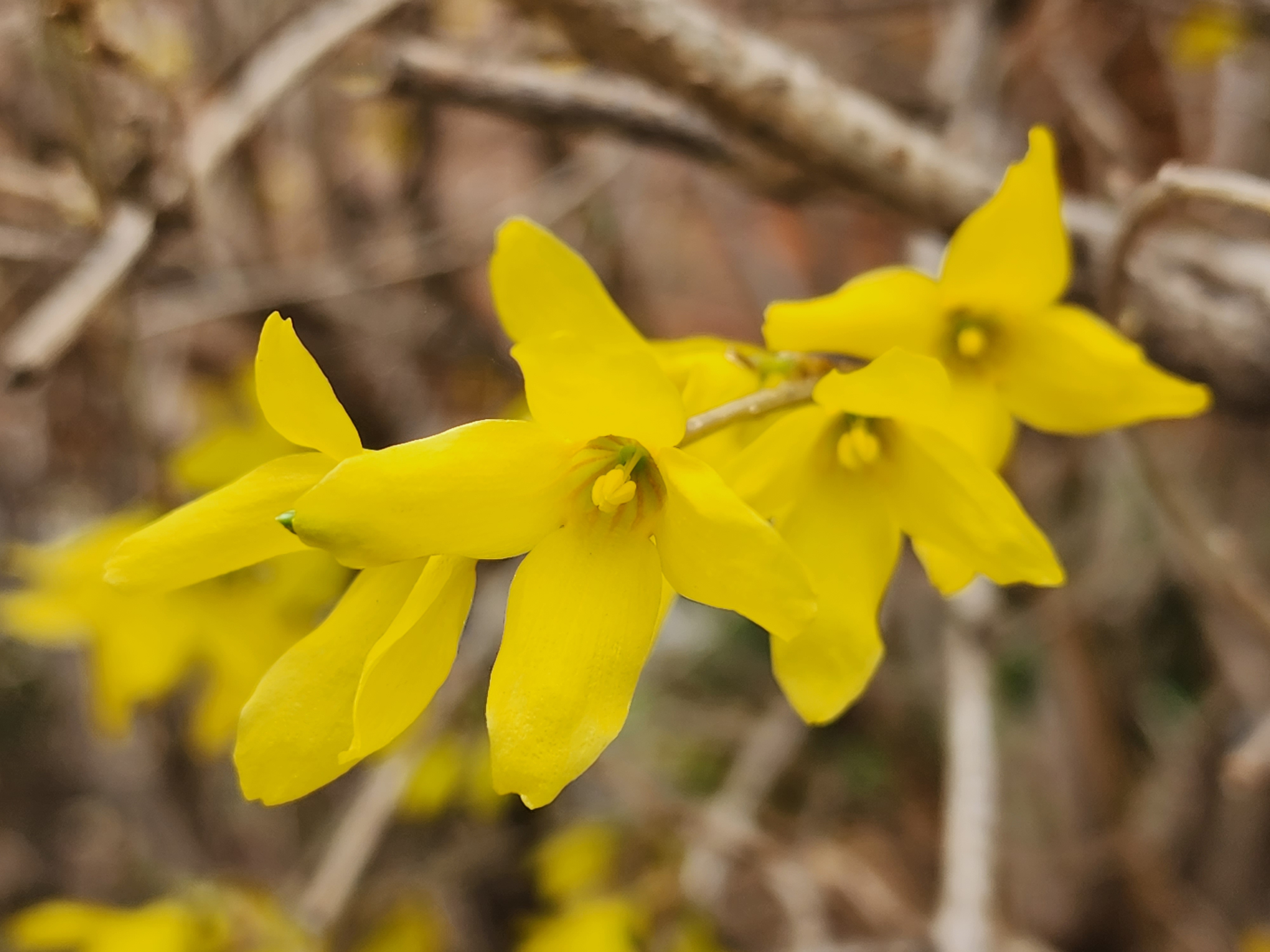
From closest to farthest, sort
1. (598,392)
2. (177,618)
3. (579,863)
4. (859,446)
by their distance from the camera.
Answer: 1. (598,392)
2. (859,446)
3. (177,618)
4. (579,863)

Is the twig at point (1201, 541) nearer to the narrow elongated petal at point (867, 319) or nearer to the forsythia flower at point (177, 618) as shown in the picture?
the narrow elongated petal at point (867, 319)

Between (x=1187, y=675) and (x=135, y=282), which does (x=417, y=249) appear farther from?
(x=1187, y=675)

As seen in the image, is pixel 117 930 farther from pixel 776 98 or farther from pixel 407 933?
pixel 776 98

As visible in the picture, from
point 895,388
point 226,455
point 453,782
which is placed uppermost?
point 895,388

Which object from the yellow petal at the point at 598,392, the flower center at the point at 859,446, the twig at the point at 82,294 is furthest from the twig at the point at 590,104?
the yellow petal at the point at 598,392

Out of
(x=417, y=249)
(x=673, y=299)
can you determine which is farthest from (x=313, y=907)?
(x=673, y=299)

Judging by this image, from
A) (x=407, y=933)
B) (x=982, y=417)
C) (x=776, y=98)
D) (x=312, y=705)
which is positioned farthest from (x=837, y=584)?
(x=407, y=933)

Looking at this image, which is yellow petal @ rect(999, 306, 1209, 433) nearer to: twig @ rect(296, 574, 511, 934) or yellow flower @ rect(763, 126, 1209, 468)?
yellow flower @ rect(763, 126, 1209, 468)

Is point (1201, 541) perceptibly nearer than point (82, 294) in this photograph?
No
